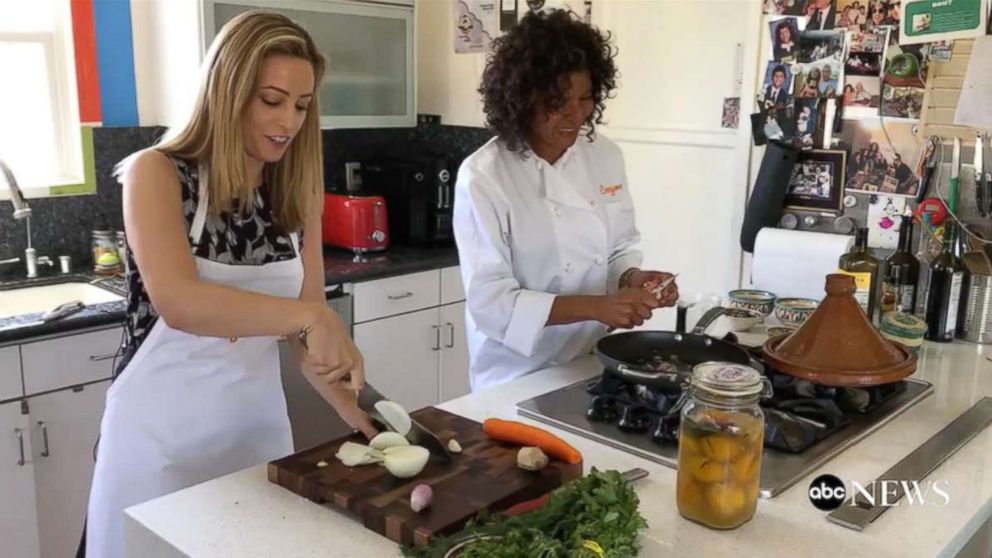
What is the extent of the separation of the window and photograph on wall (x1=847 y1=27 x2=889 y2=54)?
2.21 metres

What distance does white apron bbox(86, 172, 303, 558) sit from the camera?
156 centimetres

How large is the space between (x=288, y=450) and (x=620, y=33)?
1.89m

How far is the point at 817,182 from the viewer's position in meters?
2.49

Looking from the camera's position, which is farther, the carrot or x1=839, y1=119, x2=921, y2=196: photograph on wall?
x1=839, y1=119, x2=921, y2=196: photograph on wall

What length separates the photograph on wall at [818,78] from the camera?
7.98 ft

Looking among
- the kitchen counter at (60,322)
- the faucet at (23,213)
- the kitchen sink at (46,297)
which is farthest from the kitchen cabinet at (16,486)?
the faucet at (23,213)

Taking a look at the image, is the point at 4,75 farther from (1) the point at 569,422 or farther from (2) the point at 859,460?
(2) the point at 859,460

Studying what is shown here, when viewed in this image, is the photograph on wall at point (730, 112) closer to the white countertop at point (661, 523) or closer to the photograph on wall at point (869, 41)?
the photograph on wall at point (869, 41)

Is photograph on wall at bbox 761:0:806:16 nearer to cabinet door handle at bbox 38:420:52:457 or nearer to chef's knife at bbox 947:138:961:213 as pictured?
chef's knife at bbox 947:138:961:213

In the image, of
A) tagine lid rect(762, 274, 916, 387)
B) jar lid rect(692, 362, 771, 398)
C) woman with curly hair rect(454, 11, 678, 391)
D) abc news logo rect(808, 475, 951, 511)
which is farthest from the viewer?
woman with curly hair rect(454, 11, 678, 391)

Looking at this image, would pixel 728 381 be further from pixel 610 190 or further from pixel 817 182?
pixel 817 182

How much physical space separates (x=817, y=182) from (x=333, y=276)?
55.2 inches

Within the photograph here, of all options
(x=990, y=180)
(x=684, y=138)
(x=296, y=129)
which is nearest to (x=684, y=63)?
(x=684, y=138)

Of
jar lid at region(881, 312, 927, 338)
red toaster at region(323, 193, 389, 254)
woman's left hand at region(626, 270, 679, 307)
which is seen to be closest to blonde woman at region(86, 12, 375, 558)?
woman's left hand at region(626, 270, 679, 307)
